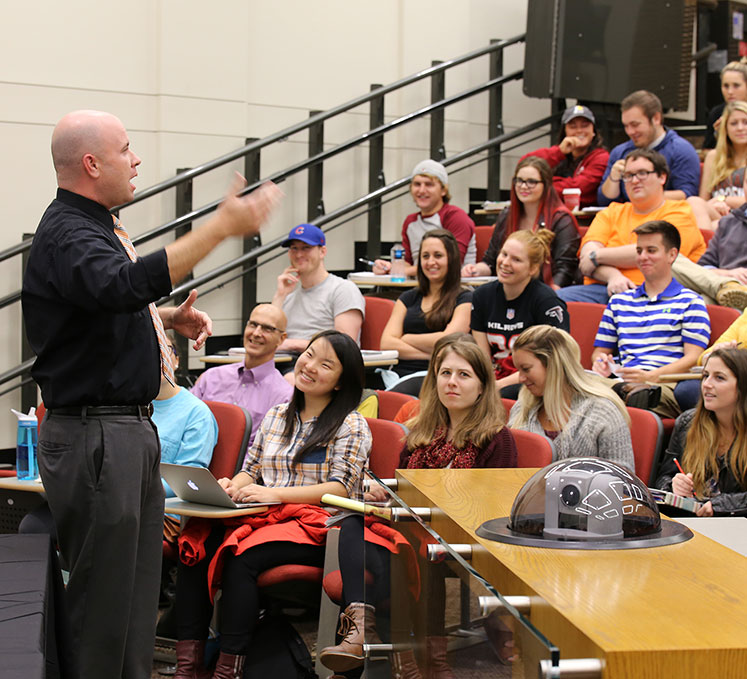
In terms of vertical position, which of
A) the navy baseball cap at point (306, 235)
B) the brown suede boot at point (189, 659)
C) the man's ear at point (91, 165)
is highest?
the navy baseball cap at point (306, 235)

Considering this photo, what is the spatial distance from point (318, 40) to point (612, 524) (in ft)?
17.7

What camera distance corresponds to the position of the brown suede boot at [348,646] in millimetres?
2609

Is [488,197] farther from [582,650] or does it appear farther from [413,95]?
[582,650]

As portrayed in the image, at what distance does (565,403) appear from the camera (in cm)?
336

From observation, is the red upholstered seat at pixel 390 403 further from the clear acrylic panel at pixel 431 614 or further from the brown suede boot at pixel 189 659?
the clear acrylic panel at pixel 431 614

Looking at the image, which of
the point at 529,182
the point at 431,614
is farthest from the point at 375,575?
the point at 529,182

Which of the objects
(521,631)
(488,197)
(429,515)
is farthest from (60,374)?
(488,197)

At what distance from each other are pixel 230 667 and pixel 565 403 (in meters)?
1.33

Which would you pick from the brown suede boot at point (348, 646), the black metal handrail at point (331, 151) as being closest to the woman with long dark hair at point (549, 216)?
the black metal handrail at point (331, 151)

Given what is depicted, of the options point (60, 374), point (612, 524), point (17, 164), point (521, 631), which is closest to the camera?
point (521, 631)

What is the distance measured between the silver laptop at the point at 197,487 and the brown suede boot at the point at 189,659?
407mm

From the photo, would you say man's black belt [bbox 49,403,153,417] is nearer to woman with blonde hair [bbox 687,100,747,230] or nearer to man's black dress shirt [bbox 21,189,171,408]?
man's black dress shirt [bbox 21,189,171,408]

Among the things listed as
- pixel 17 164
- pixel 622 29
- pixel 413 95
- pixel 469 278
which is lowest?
pixel 469 278

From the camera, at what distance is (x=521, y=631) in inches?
40.2
